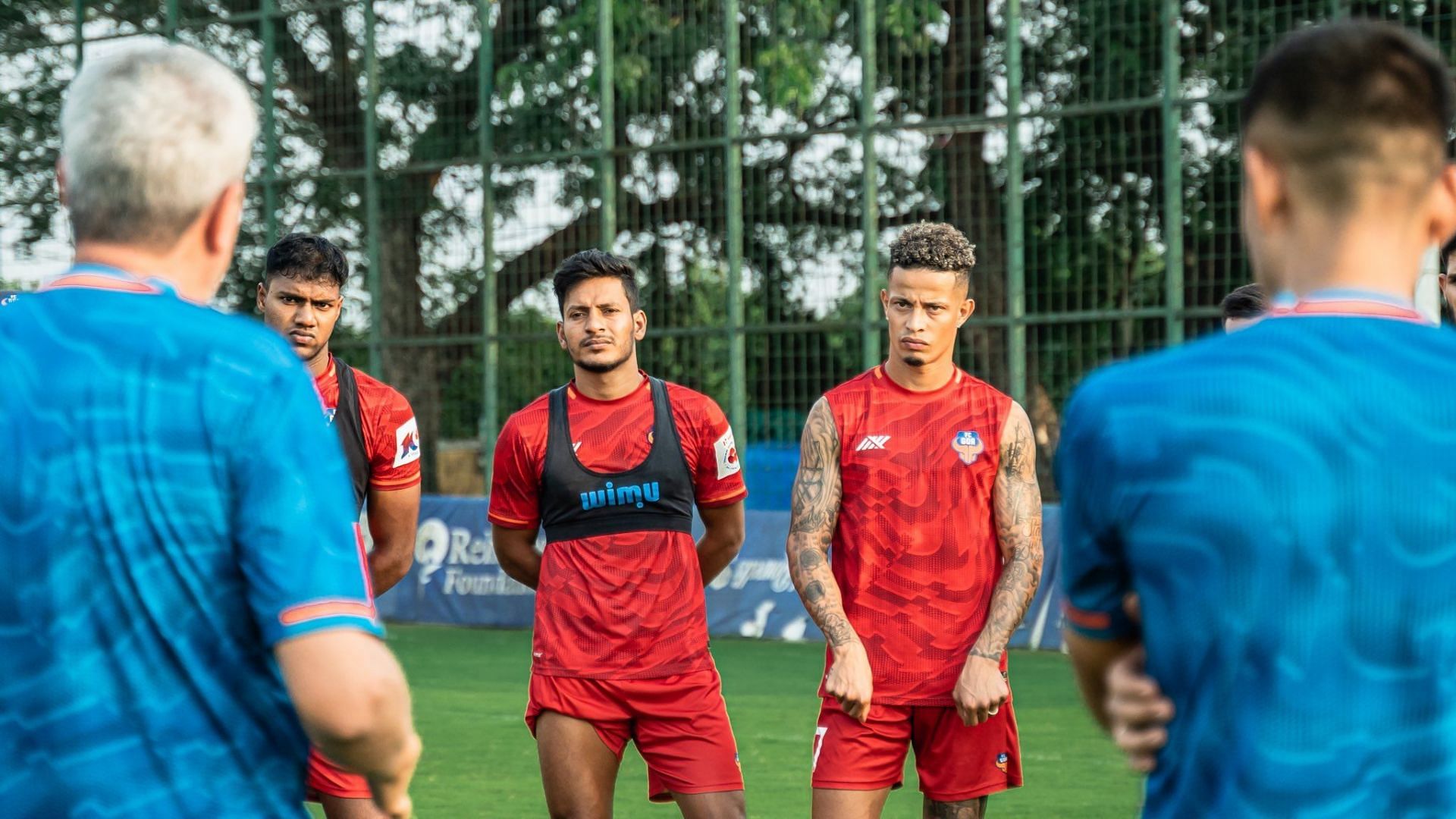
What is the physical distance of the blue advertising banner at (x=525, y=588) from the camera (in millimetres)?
15500

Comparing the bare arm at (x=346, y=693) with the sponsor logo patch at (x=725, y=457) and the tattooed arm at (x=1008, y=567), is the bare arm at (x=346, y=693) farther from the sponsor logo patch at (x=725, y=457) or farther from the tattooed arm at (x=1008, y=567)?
the sponsor logo patch at (x=725, y=457)

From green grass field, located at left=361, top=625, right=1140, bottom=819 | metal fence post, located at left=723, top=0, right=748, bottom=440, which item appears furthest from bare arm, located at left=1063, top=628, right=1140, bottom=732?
metal fence post, located at left=723, top=0, right=748, bottom=440

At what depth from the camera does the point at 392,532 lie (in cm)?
649

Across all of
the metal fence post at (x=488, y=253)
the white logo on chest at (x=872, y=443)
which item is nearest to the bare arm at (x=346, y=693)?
the white logo on chest at (x=872, y=443)

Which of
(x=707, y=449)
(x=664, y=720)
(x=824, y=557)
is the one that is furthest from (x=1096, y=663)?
(x=707, y=449)

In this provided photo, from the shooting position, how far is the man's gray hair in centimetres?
248

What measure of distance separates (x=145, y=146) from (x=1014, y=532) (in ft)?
14.5

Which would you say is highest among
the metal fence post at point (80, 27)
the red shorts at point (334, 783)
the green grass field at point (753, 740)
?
the metal fence post at point (80, 27)

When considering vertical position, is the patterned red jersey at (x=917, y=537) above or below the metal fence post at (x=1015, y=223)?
below

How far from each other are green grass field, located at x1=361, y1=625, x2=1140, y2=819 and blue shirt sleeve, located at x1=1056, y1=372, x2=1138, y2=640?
6496 mm

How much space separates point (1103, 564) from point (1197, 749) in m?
0.27

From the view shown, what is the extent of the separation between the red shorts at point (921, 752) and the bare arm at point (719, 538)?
997mm

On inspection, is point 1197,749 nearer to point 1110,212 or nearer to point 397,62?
point 1110,212

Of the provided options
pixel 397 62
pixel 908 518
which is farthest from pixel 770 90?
pixel 908 518
